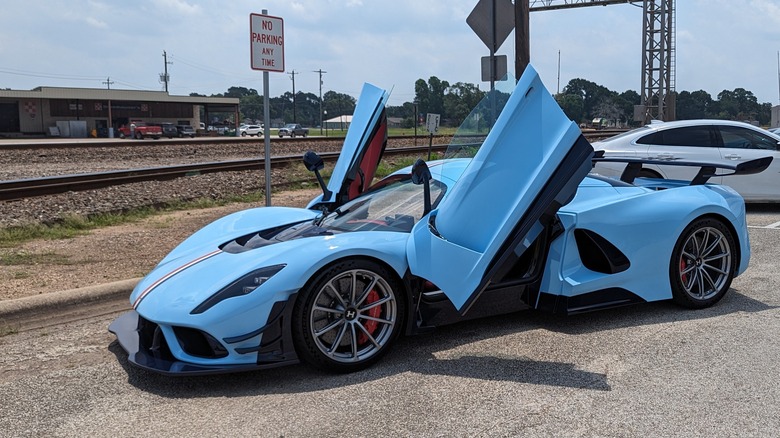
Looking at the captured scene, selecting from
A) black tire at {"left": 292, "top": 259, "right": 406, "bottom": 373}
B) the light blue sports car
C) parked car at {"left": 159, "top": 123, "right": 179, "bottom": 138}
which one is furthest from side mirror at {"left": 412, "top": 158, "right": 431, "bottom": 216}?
parked car at {"left": 159, "top": 123, "right": 179, "bottom": 138}

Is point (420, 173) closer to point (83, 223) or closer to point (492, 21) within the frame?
point (492, 21)

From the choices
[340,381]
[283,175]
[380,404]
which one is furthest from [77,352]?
[283,175]

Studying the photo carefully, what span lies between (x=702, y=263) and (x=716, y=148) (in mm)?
5753

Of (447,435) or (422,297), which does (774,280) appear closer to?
(422,297)

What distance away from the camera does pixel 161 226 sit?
362 inches

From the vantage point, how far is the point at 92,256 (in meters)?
7.20

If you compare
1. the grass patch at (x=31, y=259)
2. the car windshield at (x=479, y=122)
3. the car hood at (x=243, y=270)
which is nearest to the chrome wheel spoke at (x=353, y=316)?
the car hood at (x=243, y=270)

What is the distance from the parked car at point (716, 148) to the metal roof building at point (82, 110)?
51932 millimetres

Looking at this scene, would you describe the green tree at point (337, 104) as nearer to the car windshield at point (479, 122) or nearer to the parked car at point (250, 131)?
the parked car at point (250, 131)

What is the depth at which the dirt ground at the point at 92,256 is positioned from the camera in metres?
5.92

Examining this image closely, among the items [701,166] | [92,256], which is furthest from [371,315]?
[92,256]

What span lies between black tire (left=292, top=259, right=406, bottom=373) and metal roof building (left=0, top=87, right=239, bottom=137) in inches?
2192

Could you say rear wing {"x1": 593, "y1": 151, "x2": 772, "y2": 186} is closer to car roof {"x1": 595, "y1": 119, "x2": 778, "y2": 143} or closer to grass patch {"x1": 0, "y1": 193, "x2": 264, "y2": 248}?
car roof {"x1": 595, "y1": 119, "x2": 778, "y2": 143}

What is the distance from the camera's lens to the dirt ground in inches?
233
